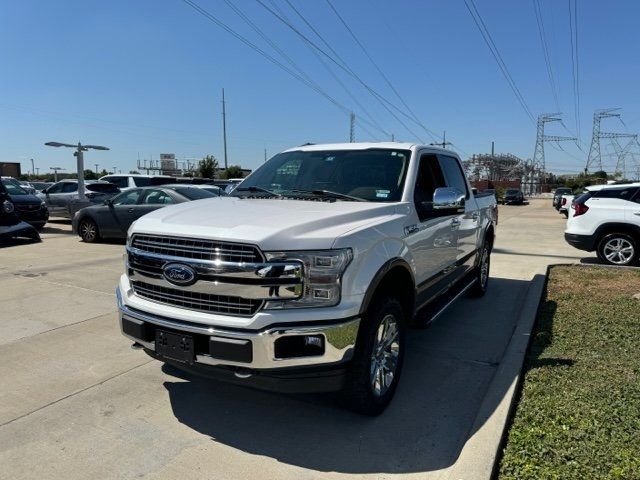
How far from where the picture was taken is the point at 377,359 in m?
3.58

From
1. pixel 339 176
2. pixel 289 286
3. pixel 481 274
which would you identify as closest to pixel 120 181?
pixel 481 274

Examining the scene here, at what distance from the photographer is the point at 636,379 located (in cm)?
411

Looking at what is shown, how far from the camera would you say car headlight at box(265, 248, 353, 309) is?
304 cm

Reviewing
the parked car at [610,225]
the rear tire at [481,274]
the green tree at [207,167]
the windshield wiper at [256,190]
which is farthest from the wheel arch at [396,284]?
the green tree at [207,167]

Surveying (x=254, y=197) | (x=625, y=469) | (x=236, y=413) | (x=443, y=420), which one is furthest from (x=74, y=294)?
(x=625, y=469)

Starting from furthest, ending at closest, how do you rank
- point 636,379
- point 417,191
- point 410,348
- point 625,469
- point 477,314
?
point 477,314, point 410,348, point 417,191, point 636,379, point 625,469

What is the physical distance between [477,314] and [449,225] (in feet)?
6.07

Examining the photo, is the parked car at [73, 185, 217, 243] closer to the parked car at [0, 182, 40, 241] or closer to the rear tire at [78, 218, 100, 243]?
the rear tire at [78, 218, 100, 243]

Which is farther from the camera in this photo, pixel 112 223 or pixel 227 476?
pixel 112 223

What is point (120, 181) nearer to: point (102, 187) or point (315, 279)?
point (102, 187)

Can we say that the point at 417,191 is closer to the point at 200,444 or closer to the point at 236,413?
the point at 236,413

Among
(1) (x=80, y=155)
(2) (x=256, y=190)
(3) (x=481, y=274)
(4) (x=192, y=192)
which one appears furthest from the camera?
(1) (x=80, y=155)

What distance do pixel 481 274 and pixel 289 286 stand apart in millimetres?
4836

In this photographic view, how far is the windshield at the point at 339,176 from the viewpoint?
4348 mm
